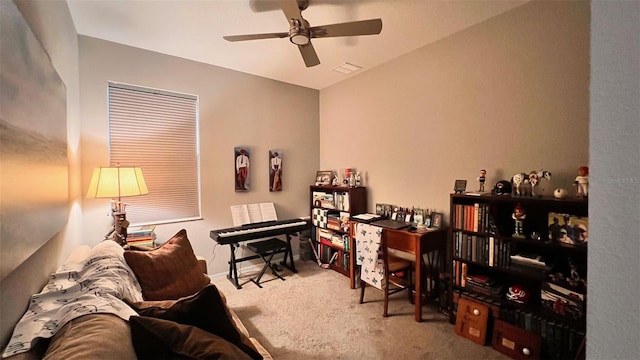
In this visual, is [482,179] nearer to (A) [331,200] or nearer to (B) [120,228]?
(A) [331,200]

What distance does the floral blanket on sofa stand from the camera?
0.89 metres

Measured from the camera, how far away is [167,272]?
5.42 ft

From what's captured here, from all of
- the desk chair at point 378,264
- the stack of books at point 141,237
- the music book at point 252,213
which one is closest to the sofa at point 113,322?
the stack of books at point 141,237

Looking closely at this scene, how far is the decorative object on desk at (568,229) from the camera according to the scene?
165 cm

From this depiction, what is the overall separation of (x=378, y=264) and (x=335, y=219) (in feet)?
3.66

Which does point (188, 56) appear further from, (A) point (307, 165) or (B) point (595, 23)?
(B) point (595, 23)

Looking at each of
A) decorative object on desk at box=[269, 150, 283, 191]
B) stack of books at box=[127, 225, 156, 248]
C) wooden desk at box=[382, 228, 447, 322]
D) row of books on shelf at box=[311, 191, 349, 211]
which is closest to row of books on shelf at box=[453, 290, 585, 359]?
wooden desk at box=[382, 228, 447, 322]

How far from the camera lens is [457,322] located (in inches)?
84.4

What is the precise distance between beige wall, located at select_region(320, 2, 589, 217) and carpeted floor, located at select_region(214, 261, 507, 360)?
44.7 inches

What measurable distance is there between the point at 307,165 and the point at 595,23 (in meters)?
3.68

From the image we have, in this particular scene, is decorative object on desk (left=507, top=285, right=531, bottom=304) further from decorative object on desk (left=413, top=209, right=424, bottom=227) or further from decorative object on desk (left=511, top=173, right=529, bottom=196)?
decorative object on desk (left=413, top=209, right=424, bottom=227)

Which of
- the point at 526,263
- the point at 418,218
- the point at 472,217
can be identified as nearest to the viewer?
the point at 526,263

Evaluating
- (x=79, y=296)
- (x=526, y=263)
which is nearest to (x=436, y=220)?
(x=526, y=263)

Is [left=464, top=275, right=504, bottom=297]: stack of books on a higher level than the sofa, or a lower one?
lower
